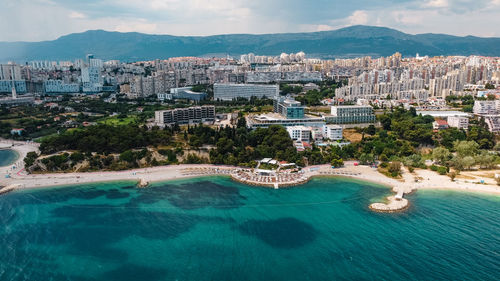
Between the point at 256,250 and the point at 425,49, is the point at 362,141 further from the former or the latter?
the point at 425,49

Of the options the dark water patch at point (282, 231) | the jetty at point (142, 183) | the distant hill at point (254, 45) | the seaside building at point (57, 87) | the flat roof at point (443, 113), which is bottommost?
the dark water patch at point (282, 231)

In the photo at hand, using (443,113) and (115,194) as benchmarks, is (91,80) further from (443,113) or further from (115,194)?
(443,113)

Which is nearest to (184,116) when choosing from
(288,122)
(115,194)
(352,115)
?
(288,122)

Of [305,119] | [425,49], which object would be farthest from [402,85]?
[425,49]

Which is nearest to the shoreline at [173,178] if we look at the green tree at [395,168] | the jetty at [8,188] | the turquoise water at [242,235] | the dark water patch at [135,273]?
the jetty at [8,188]

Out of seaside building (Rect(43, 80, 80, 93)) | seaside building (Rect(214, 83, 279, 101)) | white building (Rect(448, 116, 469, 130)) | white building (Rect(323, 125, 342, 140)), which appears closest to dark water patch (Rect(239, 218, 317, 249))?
white building (Rect(323, 125, 342, 140))

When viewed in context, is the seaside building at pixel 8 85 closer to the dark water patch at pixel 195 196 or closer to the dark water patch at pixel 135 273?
the dark water patch at pixel 195 196
